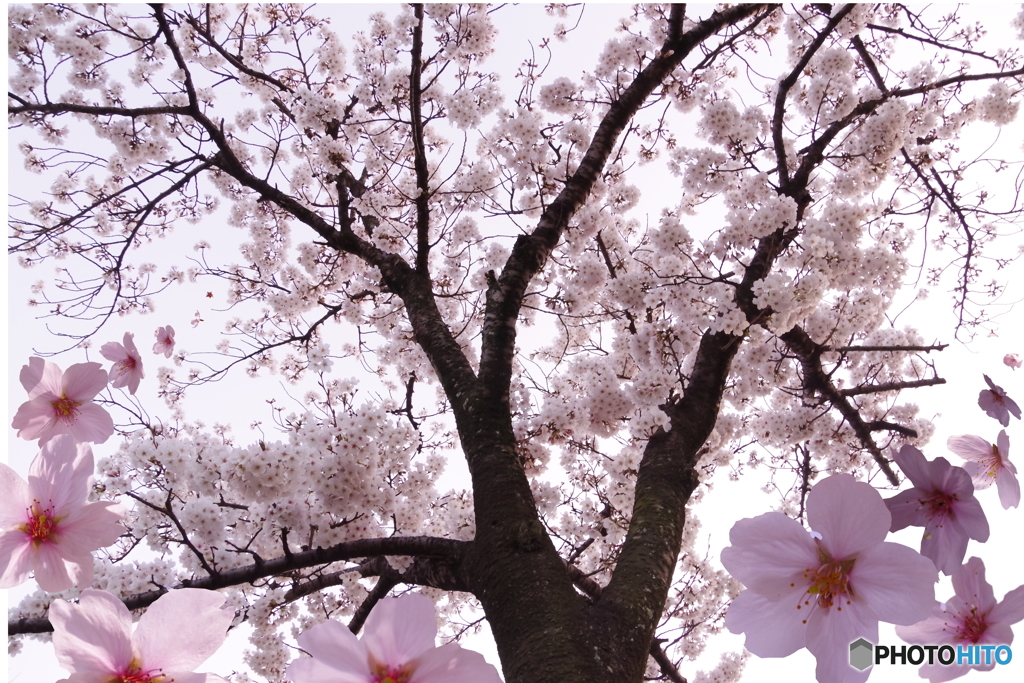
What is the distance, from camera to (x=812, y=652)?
559 mm

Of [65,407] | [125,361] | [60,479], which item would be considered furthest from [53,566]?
[125,361]

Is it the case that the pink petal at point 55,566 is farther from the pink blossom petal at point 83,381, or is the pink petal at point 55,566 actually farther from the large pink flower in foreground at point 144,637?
the pink blossom petal at point 83,381

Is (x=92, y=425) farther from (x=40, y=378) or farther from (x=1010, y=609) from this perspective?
(x=1010, y=609)

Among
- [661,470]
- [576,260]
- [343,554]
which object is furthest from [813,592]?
[576,260]

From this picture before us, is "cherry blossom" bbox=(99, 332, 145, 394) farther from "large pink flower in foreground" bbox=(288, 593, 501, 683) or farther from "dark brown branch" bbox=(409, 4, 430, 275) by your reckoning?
"large pink flower in foreground" bbox=(288, 593, 501, 683)

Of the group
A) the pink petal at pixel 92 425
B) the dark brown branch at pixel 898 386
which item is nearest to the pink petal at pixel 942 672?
the pink petal at pixel 92 425

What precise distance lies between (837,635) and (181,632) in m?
0.62

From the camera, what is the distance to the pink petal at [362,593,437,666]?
0.53 m

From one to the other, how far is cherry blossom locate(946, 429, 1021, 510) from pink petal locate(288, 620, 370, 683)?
662mm

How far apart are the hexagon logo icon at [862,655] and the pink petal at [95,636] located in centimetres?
66

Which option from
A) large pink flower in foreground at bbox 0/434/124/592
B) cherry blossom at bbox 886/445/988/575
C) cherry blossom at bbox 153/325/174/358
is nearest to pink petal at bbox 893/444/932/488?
cherry blossom at bbox 886/445/988/575

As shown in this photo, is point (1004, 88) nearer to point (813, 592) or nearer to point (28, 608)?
point (813, 592)

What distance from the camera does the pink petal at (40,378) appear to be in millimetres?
976

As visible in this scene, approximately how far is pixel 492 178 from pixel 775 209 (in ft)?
6.20
